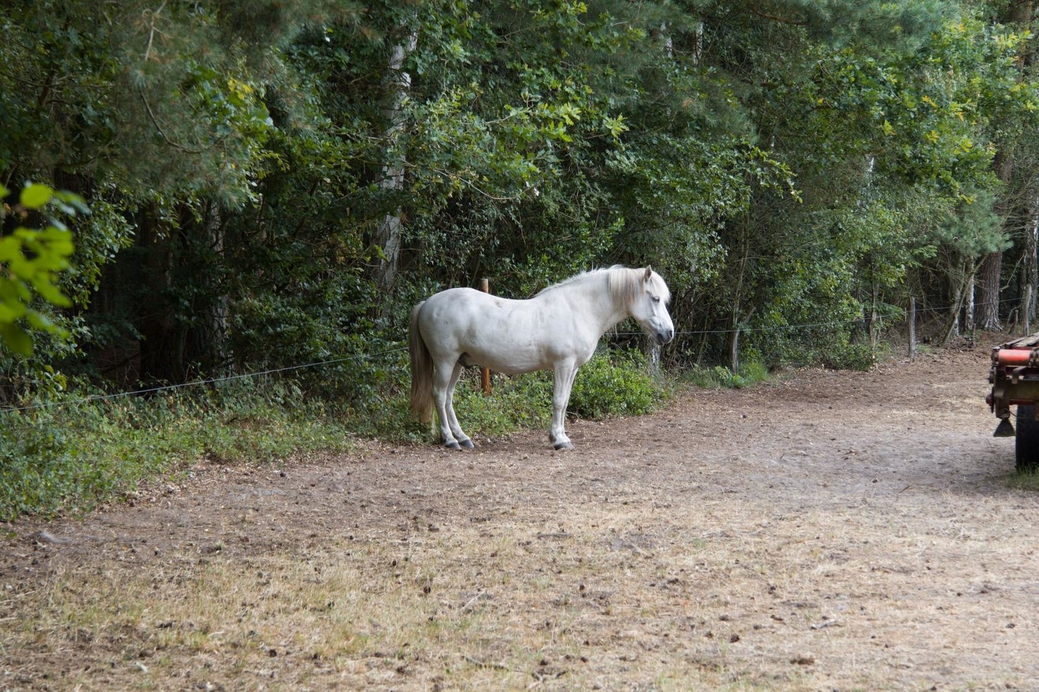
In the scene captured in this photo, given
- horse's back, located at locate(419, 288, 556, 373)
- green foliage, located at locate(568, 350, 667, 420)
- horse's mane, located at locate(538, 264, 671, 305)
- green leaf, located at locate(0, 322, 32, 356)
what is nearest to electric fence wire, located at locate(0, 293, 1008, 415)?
green foliage, located at locate(568, 350, 667, 420)

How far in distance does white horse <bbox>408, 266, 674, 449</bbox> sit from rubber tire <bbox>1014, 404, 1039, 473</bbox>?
3226mm

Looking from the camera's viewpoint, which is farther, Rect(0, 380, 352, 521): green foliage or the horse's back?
the horse's back

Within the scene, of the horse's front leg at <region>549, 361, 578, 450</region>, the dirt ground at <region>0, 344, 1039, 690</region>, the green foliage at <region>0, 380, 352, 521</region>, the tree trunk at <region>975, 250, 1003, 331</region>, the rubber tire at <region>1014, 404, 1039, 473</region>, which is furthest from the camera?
the tree trunk at <region>975, 250, 1003, 331</region>

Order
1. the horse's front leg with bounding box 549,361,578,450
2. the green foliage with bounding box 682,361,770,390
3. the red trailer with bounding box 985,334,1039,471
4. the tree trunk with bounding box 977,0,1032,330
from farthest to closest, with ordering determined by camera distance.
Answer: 1. the tree trunk with bounding box 977,0,1032,330
2. the green foliage with bounding box 682,361,770,390
3. the horse's front leg with bounding box 549,361,578,450
4. the red trailer with bounding box 985,334,1039,471

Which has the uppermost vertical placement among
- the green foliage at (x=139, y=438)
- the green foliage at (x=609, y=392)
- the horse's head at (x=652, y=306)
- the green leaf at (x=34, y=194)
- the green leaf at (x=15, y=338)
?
the horse's head at (x=652, y=306)

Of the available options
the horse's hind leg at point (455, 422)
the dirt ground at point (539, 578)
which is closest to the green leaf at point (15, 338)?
the dirt ground at point (539, 578)

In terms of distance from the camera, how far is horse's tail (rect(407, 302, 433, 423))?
9.62 metres

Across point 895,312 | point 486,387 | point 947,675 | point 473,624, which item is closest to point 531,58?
point 486,387

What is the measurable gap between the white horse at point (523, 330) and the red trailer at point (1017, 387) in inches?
126

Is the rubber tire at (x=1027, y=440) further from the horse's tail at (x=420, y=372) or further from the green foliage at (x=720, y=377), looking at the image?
the green foliage at (x=720, y=377)

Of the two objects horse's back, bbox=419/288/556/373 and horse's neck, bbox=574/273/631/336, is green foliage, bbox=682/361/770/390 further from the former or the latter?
horse's back, bbox=419/288/556/373

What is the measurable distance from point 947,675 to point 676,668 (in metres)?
0.97

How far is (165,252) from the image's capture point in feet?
34.8

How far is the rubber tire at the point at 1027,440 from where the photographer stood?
7.61m
